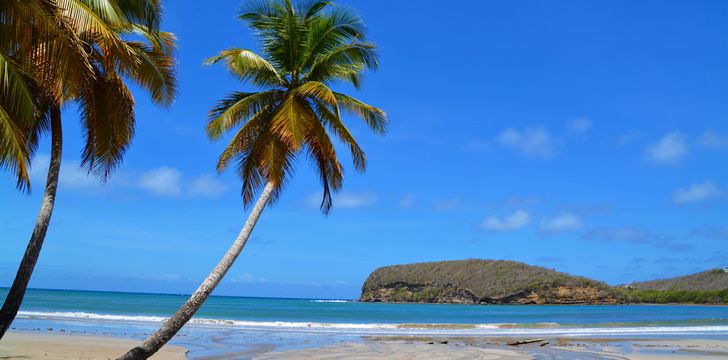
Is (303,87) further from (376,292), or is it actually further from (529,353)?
(376,292)

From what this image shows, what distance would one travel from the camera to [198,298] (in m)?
10.5

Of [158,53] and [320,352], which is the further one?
[320,352]

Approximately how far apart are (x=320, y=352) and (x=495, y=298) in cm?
7932

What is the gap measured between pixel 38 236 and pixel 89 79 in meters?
2.49

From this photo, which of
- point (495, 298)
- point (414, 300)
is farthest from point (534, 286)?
point (414, 300)

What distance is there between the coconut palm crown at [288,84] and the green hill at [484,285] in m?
84.6

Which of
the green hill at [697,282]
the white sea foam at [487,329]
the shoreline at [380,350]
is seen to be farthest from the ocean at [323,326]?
the green hill at [697,282]

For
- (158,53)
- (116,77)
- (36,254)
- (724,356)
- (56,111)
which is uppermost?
(158,53)

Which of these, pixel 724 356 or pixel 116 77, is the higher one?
pixel 116 77

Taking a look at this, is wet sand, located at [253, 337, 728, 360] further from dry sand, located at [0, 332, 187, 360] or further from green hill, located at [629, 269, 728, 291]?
green hill, located at [629, 269, 728, 291]

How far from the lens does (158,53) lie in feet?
36.2

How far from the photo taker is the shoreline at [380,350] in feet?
53.7

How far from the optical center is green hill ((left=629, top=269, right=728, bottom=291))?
11588 cm

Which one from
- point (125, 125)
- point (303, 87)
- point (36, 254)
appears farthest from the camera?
point (303, 87)
